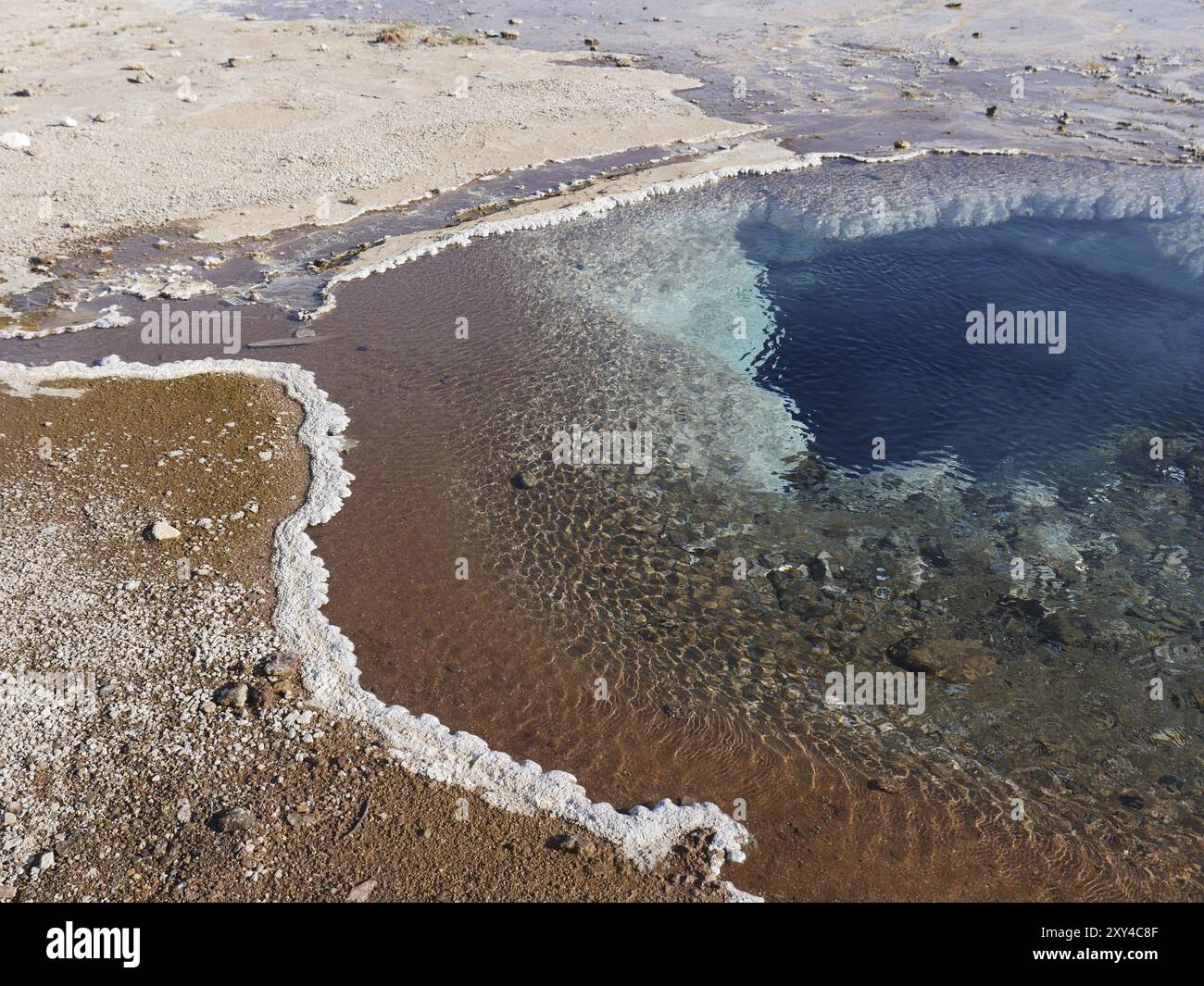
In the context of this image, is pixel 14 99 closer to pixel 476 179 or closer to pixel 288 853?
pixel 476 179

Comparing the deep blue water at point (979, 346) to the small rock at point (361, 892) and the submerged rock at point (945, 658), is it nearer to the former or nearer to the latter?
the submerged rock at point (945, 658)

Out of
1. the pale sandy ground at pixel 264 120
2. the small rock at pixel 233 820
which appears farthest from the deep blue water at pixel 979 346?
the pale sandy ground at pixel 264 120

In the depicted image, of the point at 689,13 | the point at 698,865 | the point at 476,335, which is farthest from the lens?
the point at 689,13

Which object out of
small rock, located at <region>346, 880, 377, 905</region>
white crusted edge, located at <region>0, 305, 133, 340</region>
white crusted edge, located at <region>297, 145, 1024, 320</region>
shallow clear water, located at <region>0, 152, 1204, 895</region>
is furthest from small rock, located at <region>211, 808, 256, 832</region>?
white crusted edge, located at <region>0, 305, 133, 340</region>

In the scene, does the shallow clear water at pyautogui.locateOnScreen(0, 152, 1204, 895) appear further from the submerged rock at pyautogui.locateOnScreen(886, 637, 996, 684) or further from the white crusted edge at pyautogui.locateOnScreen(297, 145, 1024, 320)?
the white crusted edge at pyautogui.locateOnScreen(297, 145, 1024, 320)

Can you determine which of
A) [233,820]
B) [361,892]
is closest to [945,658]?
[361,892]

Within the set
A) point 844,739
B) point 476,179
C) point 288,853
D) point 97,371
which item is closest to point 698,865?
point 844,739

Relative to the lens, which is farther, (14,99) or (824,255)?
(14,99)
